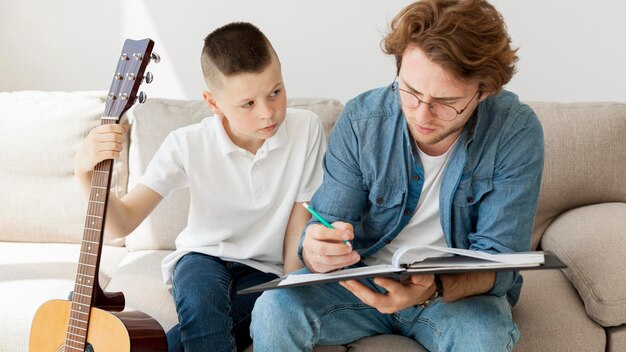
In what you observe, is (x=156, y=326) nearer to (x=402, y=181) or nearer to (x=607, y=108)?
(x=402, y=181)

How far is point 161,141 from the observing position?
241 cm

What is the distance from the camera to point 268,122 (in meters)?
1.91

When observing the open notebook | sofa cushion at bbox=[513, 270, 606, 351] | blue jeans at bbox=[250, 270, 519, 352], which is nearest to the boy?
blue jeans at bbox=[250, 270, 519, 352]

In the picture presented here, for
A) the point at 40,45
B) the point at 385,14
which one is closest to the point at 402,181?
the point at 385,14

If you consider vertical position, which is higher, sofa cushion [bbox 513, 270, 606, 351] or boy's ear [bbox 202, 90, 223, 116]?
boy's ear [bbox 202, 90, 223, 116]

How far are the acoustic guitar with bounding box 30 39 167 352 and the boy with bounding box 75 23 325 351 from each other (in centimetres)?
12

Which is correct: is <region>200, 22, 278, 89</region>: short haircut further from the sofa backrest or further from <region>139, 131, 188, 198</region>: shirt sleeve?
the sofa backrest

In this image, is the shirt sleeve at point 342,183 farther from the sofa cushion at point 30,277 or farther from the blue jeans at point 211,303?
the sofa cushion at point 30,277

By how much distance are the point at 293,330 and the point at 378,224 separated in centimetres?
35

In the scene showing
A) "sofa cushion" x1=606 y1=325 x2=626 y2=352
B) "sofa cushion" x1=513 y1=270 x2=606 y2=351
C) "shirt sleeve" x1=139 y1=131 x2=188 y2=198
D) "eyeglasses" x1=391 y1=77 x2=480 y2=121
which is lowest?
"sofa cushion" x1=606 y1=325 x2=626 y2=352

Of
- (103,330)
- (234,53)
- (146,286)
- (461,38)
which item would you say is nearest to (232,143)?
(234,53)

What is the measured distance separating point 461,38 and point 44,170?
148cm

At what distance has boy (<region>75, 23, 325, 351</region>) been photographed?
1.95 m

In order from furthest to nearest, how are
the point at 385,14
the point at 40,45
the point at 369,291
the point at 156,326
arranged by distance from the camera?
the point at 40,45 < the point at 385,14 < the point at 156,326 < the point at 369,291
